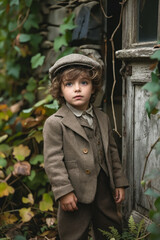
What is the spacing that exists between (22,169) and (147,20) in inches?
66.7

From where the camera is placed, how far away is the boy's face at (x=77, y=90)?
1.96m

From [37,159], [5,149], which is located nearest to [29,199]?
[37,159]

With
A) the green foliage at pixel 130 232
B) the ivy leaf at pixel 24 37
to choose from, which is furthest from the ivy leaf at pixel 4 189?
the ivy leaf at pixel 24 37

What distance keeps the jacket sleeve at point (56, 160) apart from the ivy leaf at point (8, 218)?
3.28ft

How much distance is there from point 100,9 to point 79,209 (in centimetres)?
172

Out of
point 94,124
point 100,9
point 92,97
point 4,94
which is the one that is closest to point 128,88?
point 92,97

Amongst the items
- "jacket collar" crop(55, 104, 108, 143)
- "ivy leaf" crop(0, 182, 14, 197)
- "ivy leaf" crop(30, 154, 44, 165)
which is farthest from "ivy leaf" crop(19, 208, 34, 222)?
"jacket collar" crop(55, 104, 108, 143)

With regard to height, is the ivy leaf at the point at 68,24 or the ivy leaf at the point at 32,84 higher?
the ivy leaf at the point at 68,24

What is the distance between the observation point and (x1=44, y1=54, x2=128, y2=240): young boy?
194 cm

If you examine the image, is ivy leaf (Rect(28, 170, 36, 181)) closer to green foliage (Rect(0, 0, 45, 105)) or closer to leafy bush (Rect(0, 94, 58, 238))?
leafy bush (Rect(0, 94, 58, 238))

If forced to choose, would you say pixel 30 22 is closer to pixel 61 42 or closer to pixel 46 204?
pixel 61 42

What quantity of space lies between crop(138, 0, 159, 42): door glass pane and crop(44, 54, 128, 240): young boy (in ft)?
1.57

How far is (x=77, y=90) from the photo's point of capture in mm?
1943

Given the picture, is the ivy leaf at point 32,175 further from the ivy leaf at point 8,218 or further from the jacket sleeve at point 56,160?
the jacket sleeve at point 56,160
